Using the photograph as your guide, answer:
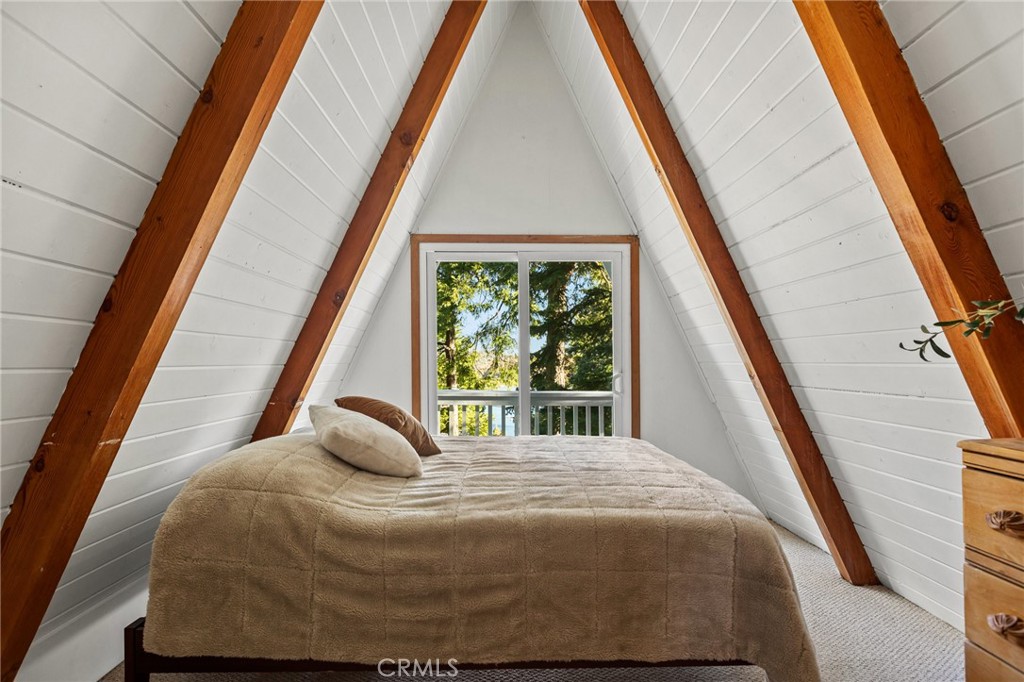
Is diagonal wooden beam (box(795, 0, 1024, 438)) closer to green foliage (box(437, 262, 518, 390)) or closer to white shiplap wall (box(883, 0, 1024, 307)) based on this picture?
white shiplap wall (box(883, 0, 1024, 307))

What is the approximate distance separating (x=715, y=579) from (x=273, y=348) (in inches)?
77.2

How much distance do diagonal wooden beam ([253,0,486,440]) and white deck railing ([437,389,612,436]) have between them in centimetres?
151

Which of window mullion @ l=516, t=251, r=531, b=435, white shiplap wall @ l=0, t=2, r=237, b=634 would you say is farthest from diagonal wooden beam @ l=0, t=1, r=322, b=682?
window mullion @ l=516, t=251, r=531, b=435

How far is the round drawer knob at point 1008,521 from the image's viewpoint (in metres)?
1.32

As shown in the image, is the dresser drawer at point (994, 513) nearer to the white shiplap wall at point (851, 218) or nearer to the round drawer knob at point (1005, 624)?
the round drawer knob at point (1005, 624)

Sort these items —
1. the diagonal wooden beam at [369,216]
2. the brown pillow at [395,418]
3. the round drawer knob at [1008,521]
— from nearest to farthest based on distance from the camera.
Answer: the round drawer knob at [1008,521]
the brown pillow at [395,418]
the diagonal wooden beam at [369,216]

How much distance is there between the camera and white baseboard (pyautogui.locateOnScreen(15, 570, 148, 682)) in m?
1.74

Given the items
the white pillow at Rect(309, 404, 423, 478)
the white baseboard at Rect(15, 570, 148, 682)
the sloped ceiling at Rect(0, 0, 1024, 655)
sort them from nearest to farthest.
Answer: the sloped ceiling at Rect(0, 0, 1024, 655) → the white baseboard at Rect(15, 570, 148, 682) → the white pillow at Rect(309, 404, 423, 478)

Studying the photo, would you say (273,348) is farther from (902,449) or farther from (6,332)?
(902,449)

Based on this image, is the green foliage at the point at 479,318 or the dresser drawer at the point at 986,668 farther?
the green foliage at the point at 479,318

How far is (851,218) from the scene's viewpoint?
1.88 m

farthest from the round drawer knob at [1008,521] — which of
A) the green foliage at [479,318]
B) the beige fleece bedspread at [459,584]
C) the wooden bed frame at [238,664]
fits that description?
the green foliage at [479,318]

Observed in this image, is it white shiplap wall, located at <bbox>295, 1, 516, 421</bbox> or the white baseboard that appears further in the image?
white shiplap wall, located at <bbox>295, 1, 516, 421</bbox>

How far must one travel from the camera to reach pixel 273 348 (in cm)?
260
